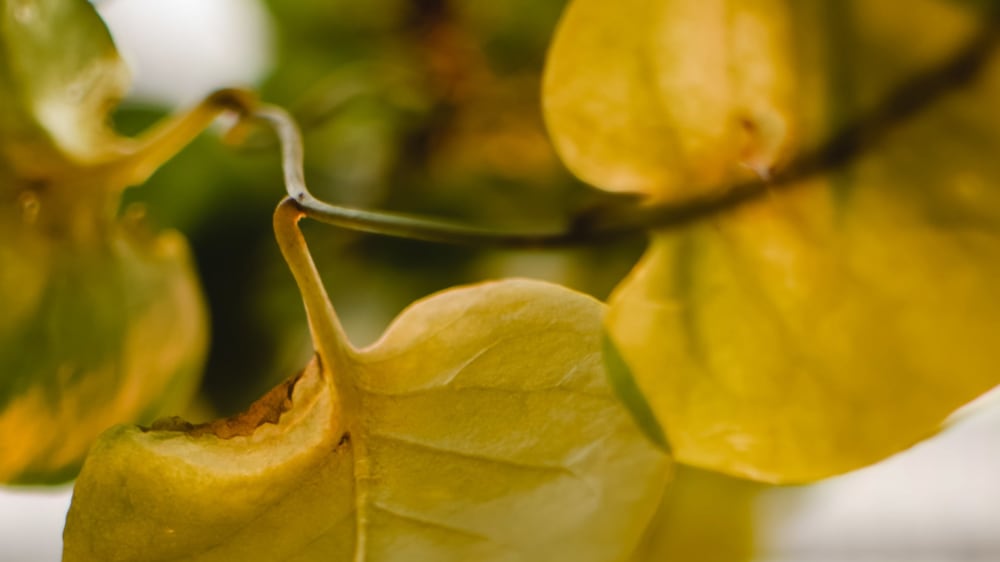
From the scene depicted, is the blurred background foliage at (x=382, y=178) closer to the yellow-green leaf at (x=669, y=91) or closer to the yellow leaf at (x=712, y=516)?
the yellow leaf at (x=712, y=516)

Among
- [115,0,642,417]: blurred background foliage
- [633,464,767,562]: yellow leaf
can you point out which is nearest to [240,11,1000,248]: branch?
[633,464,767,562]: yellow leaf

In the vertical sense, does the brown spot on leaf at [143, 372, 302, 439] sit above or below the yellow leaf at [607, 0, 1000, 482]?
below

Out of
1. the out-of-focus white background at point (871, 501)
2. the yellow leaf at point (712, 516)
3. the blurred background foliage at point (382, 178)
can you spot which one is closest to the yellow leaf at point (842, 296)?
the yellow leaf at point (712, 516)

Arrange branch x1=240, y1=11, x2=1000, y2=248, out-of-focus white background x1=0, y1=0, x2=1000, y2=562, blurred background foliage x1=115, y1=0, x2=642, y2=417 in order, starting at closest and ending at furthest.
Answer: branch x1=240, y1=11, x2=1000, y2=248
blurred background foliage x1=115, y1=0, x2=642, y2=417
out-of-focus white background x1=0, y1=0, x2=1000, y2=562

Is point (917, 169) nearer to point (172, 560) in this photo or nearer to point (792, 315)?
point (792, 315)

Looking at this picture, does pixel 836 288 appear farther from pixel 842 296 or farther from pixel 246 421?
pixel 246 421

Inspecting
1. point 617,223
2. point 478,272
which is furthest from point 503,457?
point 478,272

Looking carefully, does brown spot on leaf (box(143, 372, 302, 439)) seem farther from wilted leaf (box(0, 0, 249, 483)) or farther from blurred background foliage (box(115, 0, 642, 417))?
blurred background foliage (box(115, 0, 642, 417))
